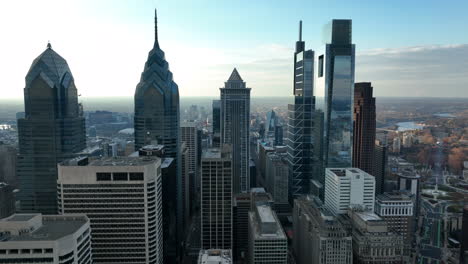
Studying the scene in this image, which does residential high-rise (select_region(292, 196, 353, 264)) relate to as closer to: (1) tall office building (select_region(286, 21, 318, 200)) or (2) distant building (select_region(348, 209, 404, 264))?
(2) distant building (select_region(348, 209, 404, 264))

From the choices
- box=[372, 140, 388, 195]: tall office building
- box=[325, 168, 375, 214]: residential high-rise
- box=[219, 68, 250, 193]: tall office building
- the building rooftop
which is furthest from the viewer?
box=[219, 68, 250, 193]: tall office building

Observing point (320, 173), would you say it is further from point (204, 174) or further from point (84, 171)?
point (84, 171)

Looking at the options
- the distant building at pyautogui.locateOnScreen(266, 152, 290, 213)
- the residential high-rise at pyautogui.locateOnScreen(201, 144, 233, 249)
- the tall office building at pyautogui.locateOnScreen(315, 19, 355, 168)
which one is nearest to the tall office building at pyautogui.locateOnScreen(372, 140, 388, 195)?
the tall office building at pyautogui.locateOnScreen(315, 19, 355, 168)

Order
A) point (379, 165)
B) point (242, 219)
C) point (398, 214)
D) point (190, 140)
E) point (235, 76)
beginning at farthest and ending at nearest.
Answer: point (235, 76)
point (190, 140)
point (379, 165)
point (242, 219)
point (398, 214)

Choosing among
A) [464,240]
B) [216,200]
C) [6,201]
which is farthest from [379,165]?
[6,201]

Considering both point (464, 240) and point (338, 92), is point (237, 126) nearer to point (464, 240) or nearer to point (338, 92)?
point (338, 92)

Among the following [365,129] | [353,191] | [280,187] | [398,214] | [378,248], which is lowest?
[280,187]

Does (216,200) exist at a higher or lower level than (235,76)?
lower

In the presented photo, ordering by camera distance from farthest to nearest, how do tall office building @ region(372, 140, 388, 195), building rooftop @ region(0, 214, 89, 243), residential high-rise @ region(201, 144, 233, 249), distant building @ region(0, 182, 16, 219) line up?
1. tall office building @ region(372, 140, 388, 195)
2. distant building @ region(0, 182, 16, 219)
3. residential high-rise @ region(201, 144, 233, 249)
4. building rooftop @ region(0, 214, 89, 243)
